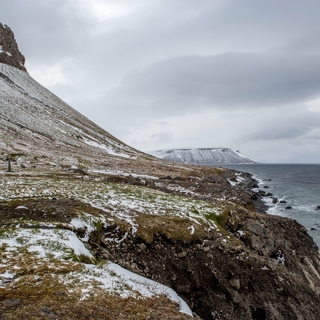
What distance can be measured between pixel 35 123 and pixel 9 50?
269 ft

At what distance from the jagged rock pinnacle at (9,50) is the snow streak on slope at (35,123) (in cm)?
658

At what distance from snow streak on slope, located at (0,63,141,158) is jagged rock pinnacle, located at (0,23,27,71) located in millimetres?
6576

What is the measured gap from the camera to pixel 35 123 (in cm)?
8738

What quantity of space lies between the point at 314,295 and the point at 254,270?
15.2 ft

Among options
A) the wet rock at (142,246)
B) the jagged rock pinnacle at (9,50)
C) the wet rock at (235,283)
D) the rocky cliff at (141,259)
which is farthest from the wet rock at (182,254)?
the jagged rock pinnacle at (9,50)

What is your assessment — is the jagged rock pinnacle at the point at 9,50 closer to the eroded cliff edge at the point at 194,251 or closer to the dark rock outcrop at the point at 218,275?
the eroded cliff edge at the point at 194,251

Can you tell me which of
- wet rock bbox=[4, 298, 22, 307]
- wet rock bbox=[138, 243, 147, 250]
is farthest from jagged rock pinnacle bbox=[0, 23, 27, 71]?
wet rock bbox=[4, 298, 22, 307]

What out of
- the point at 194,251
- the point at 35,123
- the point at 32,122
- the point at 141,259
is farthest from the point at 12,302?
the point at 32,122

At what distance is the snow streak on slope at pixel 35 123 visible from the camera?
67375 mm

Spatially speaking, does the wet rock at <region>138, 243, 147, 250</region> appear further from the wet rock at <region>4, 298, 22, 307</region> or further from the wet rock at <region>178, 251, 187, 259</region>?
the wet rock at <region>4, 298, 22, 307</region>

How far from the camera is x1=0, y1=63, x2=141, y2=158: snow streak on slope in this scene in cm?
6738

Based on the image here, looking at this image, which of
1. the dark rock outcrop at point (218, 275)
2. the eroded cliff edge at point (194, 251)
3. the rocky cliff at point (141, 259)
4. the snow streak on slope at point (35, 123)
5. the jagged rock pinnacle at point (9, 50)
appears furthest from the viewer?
the jagged rock pinnacle at point (9, 50)

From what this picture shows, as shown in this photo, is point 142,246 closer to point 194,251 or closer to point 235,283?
point 194,251

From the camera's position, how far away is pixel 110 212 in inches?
677
